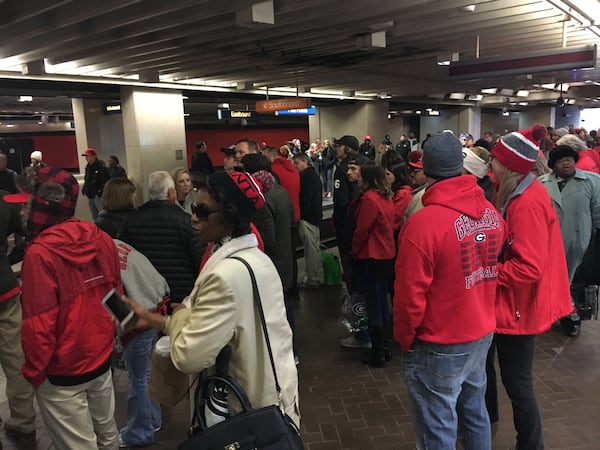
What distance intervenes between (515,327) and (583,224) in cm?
241

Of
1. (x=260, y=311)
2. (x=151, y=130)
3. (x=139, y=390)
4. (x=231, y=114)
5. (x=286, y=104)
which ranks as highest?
(x=231, y=114)

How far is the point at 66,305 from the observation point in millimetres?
2270

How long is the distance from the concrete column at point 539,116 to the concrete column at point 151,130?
2520 centimetres

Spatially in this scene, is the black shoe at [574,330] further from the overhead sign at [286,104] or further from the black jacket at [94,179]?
the black jacket at [94,179]

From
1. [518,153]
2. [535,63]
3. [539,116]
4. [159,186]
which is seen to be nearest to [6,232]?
[159,186]

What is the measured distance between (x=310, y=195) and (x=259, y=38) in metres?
2.51

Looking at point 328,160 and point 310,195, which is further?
point 328,160

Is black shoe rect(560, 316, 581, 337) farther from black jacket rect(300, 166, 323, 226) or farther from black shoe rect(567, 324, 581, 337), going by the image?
black jacket rect(300, 166, 323, 226)

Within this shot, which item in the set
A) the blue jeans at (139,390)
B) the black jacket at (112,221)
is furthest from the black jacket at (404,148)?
the blue jeans at (139,390)

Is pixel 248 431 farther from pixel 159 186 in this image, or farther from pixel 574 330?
pixel 574 330

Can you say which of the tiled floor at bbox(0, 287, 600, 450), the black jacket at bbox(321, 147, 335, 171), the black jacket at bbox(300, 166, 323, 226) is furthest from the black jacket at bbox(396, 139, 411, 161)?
the tiled floor at bbox(0, 287, 600, 450)

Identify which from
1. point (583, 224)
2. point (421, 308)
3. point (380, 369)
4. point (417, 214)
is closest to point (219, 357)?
point (421, 308)

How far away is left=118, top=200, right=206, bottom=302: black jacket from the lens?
3059 millimetres

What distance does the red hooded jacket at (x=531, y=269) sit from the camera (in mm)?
2318
